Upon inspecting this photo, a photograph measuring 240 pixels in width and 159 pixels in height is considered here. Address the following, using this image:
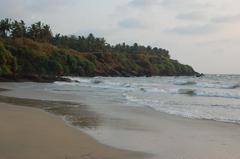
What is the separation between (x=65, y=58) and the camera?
93.6m

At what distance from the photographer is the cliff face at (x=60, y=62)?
65562 mm

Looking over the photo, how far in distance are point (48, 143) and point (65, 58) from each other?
85.0 meters

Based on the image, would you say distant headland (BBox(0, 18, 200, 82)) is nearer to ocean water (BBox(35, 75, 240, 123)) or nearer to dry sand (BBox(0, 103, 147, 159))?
ocean water (BBox(35, 75, 240, 123))

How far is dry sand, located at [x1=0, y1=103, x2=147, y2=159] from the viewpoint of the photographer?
8.33 metres

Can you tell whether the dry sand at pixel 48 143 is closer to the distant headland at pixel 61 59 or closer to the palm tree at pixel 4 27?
the distant headland at pixel 61 59

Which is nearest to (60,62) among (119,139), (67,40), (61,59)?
(61,59)

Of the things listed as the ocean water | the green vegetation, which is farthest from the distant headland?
the ocean water

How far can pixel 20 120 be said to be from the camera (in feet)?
43.0

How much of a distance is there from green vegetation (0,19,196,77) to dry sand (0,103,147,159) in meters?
45.3

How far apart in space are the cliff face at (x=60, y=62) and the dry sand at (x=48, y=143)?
45.3 metres

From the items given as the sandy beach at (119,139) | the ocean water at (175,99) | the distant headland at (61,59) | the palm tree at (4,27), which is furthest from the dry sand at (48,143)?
the palm tree at (4,27)

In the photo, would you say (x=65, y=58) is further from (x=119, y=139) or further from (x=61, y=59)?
(x=119, y=139)

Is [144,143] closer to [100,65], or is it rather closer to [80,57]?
[80,57]

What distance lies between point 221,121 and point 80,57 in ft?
287
